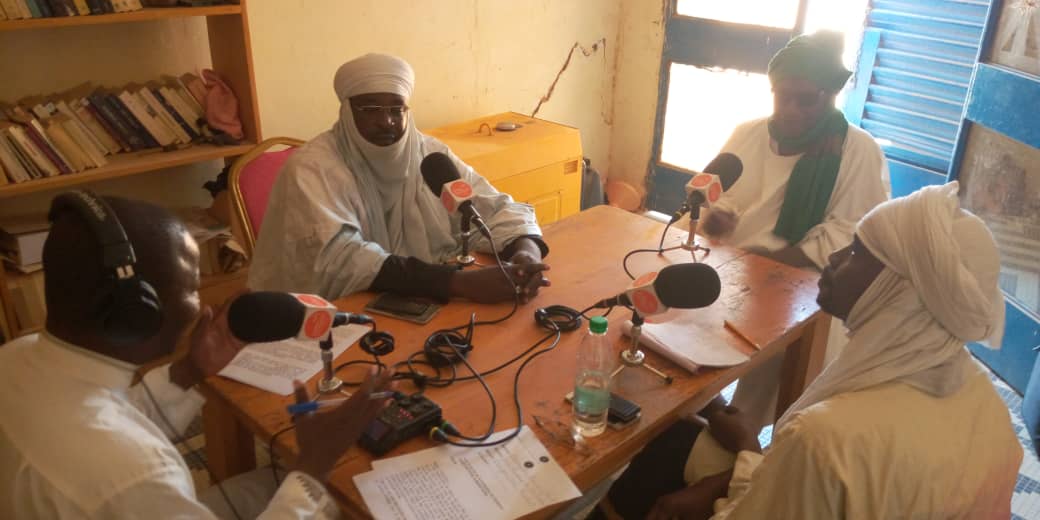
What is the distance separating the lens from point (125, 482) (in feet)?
3.16

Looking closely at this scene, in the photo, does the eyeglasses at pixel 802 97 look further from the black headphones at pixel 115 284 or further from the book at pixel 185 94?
the book at pixel 185 94

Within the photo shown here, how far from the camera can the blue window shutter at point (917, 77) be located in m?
3.20

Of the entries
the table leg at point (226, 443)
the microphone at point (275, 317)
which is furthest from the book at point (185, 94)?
the microphone at point (275, 317)

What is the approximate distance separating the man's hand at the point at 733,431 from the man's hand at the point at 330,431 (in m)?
0.76

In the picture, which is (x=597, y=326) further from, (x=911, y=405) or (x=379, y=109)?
(x=379, y=109)

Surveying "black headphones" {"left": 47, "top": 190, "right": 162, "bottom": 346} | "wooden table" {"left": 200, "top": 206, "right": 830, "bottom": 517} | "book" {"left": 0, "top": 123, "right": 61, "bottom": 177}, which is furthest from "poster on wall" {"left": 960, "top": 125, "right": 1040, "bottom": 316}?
"book" {"left": 0, "top": 123, "right": 61, "bottom": 177}

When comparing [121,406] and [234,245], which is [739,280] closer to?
[121,406]

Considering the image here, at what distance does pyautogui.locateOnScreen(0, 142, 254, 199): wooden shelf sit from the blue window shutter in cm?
289

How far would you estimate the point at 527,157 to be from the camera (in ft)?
11.4

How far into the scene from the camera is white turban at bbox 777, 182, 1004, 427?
117 cm

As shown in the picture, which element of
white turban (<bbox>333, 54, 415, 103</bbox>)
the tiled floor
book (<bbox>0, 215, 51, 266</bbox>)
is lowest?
the tiled floor

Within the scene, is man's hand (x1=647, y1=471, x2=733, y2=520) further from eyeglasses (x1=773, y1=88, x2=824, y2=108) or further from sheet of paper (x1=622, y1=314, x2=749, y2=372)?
eyeglasses (x1=773, y1=88, x2=824, y2=108)

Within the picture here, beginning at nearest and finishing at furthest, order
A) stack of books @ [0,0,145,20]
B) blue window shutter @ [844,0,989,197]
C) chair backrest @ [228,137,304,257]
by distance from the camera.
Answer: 1. stack of books @ [0,0,145,20]
2. chair backrest @ [228,137,304,257]
3. blue window shutter @ [844,0,989,197]

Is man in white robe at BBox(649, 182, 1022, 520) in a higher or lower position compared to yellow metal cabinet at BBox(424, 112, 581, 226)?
higher
